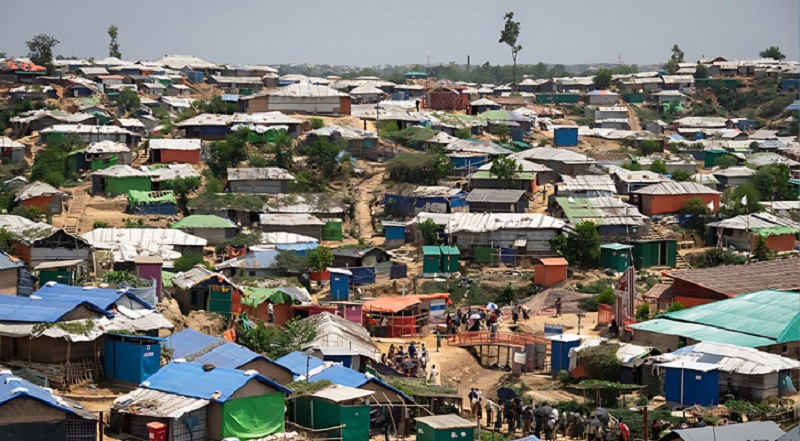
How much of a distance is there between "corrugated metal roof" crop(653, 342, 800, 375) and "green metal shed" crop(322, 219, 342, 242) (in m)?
15.7

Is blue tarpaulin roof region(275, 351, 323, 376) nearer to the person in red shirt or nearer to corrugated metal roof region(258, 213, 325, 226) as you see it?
the person in red shirt

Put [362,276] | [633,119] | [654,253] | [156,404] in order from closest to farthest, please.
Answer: [156,404], [362,276], [654,253], [633,119]

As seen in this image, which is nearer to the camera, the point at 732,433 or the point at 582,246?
the point at 732,433

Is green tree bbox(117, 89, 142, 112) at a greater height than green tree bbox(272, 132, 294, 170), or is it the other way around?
green tree bbox(117, 89, 142, 112)

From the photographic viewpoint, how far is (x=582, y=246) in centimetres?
3419

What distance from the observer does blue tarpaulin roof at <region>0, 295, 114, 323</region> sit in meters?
18.6


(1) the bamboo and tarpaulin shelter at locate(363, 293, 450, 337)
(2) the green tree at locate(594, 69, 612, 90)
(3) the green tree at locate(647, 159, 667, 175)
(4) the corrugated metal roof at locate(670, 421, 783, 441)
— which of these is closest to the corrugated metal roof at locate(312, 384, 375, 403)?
(4) the corrugated metal roof at locate(670, 421, 783, 441)

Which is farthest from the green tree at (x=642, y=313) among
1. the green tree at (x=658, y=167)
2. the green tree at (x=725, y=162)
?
the green tree at (x=725, y=162)

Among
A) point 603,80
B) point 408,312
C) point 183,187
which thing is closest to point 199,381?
point 408,312

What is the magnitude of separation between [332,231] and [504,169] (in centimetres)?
694

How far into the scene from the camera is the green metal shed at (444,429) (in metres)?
17.4

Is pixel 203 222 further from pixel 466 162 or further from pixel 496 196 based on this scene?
pixel 466 162

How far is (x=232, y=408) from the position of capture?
54.5ft

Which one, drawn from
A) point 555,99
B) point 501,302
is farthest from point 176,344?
point 555,99
